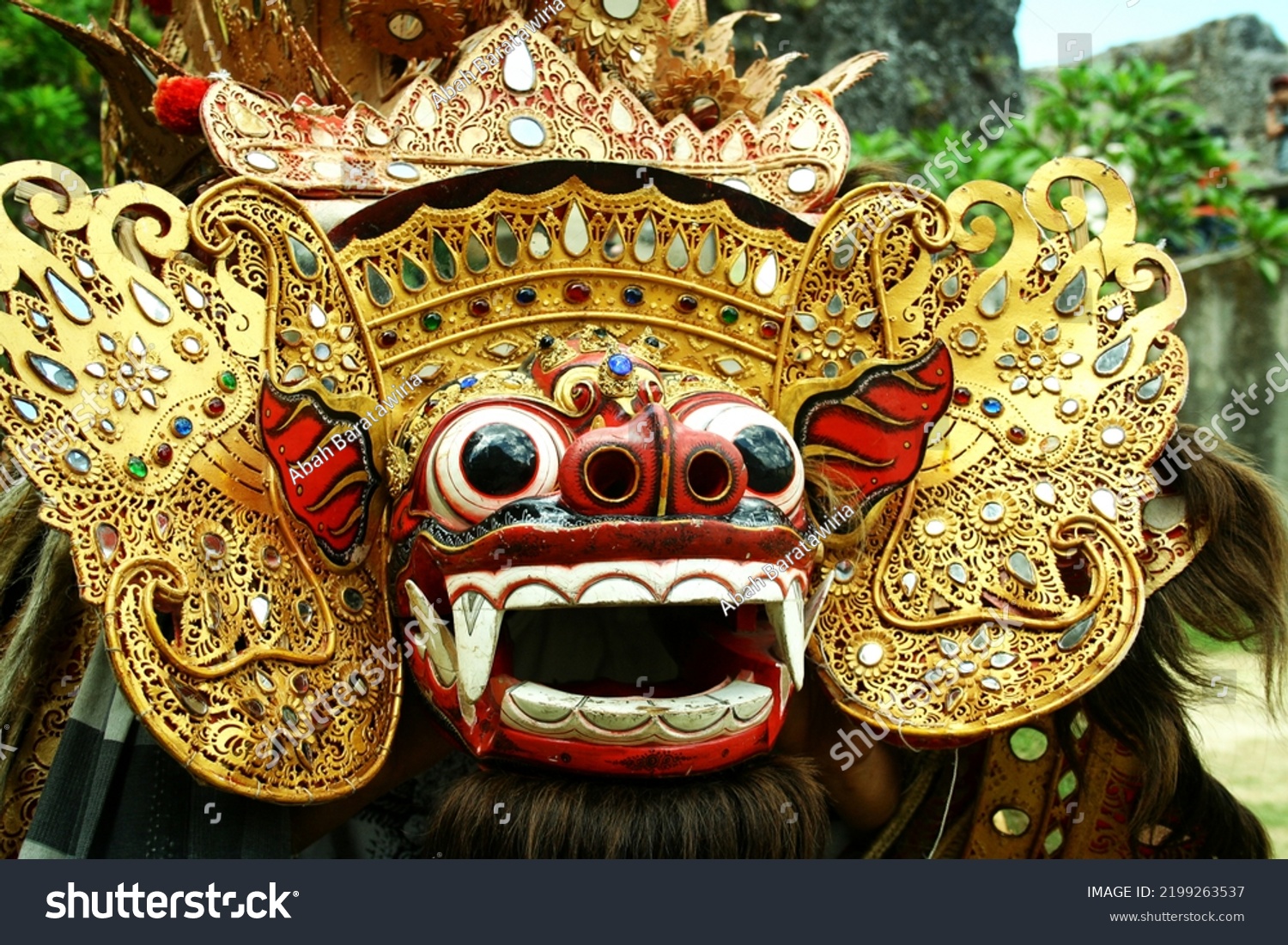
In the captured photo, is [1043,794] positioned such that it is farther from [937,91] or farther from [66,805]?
[937,91]

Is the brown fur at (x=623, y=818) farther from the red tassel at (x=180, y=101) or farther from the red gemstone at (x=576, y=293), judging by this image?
the red tassel at (x=180, y=101)

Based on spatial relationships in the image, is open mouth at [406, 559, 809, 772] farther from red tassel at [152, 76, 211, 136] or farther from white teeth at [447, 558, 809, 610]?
red tassel at [152, 76, 211, 136]

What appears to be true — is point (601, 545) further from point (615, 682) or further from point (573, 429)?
point (615, 682)

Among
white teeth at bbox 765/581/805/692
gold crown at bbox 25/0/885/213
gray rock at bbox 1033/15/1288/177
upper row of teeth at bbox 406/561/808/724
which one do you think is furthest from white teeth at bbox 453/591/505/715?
gray rock at bbox 1033/15/1288/177

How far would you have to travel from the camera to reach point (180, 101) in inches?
108

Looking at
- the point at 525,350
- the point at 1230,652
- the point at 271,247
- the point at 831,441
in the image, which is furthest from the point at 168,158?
the point at 1230,652

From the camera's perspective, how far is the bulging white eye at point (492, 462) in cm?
218

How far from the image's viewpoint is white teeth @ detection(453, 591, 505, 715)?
2160 millimetres

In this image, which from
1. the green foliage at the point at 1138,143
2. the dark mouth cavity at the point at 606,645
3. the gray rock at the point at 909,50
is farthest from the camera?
the gray rock at the point at 909,50

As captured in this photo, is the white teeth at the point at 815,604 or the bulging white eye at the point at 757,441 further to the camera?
the white teeth at the point at 815,604

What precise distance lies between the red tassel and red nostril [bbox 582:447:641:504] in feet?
3.69

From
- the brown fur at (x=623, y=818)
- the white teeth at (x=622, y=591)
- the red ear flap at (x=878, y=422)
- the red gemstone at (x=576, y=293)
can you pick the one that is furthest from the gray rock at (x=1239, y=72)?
the white teeth at (x=622, y=591)

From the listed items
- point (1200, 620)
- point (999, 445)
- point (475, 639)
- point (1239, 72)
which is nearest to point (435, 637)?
point (475, 639)

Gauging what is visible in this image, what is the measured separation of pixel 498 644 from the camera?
7.44 feet
